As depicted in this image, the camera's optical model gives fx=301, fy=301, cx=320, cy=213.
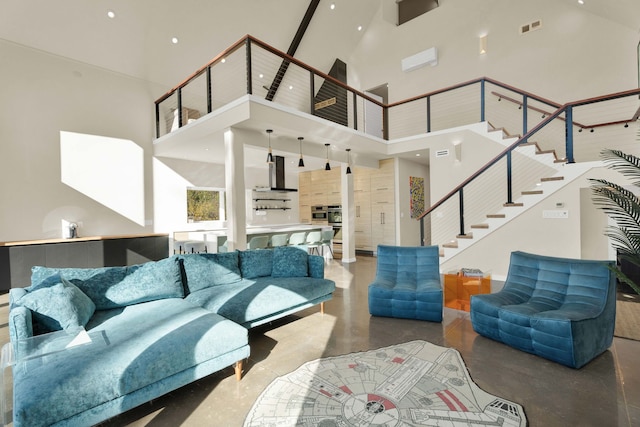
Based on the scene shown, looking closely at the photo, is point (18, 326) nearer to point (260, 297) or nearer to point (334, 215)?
point (260, 297)

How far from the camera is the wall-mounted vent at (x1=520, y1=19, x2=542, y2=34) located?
22.1 ft

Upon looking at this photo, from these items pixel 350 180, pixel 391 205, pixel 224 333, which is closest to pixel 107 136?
pixel 350 180

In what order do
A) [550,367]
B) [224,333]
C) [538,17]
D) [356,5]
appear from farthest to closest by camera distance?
[356,5] < [538,17] < [550,367] < [224,333]

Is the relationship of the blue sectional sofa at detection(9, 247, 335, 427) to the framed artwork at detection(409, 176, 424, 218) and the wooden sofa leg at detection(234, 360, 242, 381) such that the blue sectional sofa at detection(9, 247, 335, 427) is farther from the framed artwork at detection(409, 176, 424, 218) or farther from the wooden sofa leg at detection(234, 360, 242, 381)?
the framed artwork at detection(409, 176, 424, 218)

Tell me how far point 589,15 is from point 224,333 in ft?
28.9

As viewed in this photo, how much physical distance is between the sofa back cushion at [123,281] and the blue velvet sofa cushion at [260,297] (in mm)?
265

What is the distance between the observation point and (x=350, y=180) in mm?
7539

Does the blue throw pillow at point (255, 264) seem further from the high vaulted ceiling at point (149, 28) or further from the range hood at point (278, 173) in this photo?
the high vaulted ceiling at point (149, 28)

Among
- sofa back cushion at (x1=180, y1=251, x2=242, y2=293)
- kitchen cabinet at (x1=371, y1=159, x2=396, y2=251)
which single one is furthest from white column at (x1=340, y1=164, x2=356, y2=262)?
sofa back cushion at (x1=180, y1=251, x2=242, y2=293)

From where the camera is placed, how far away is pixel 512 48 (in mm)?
7133

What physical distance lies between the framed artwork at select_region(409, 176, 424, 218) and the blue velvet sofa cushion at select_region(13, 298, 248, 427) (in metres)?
6.99

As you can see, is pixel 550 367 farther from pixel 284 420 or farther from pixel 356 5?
pixel 356 5

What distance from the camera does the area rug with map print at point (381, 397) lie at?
1842 millimetres

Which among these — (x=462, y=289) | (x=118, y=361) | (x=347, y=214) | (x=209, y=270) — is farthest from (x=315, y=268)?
(x=347, y=214)
